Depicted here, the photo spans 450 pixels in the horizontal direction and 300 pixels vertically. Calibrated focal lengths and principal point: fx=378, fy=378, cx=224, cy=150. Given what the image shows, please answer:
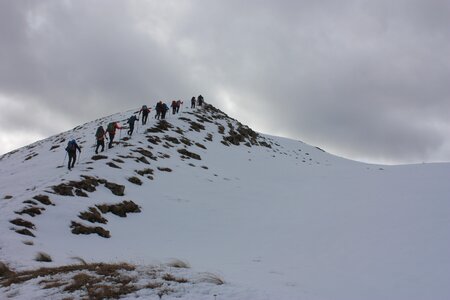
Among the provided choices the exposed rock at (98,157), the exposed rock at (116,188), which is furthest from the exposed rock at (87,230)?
the exposed rock at (98,157)

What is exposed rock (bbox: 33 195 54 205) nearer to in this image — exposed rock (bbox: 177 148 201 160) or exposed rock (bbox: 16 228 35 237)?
exposed rock (bbox: 16 228 35 237)

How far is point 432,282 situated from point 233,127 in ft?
114

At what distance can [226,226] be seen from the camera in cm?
1670

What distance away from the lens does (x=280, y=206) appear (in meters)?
20.6

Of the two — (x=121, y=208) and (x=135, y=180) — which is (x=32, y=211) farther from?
(x=135, y=180)

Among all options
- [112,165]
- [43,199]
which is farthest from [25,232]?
[112,165]

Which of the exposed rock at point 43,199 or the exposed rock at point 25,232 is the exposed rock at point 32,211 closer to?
the exposed rock at point 43,199

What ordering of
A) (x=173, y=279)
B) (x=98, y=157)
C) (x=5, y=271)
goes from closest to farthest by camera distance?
(x=173, y=279) < (x=5, y=271) < (x=98, y=157)

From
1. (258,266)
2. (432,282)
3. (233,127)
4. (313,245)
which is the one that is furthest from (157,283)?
(233,127)

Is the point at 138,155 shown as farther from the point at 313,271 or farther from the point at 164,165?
the point at 313,271

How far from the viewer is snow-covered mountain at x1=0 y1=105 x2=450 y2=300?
30.1 ft

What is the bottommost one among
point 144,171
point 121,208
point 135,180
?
point 121,208

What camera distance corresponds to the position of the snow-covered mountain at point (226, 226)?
30.1 feet

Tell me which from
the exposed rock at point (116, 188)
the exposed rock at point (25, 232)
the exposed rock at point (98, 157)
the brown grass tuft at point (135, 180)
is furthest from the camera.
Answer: the exposed rock at point (98, 157)
